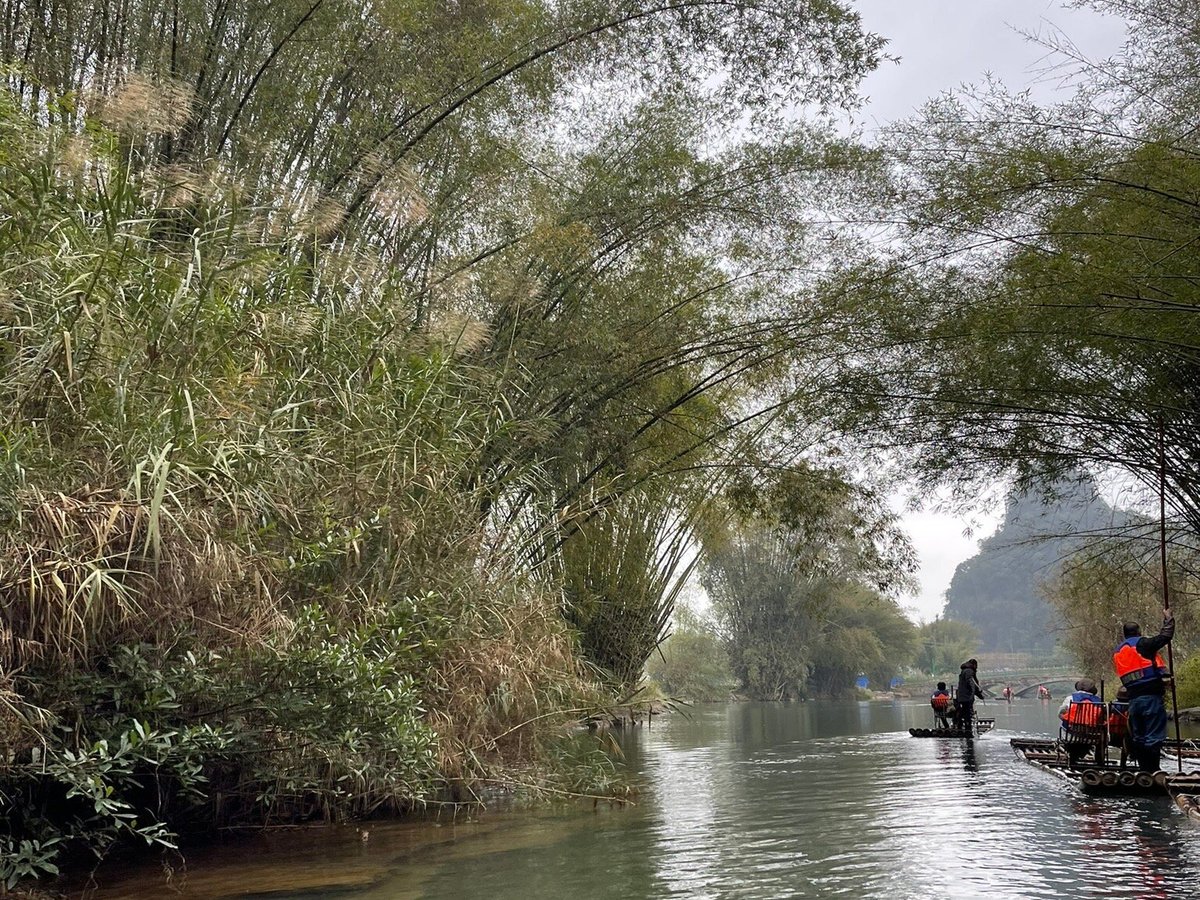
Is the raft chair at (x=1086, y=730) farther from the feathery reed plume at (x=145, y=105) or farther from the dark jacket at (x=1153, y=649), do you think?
the feathery reed plume at (x=145, y=105)

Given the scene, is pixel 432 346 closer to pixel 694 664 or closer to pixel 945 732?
pixel 945 732

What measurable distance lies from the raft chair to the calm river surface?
1.46ft

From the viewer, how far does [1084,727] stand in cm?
1018

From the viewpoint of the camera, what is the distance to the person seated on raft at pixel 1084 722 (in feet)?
32.9

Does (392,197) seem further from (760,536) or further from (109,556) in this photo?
(760,536)

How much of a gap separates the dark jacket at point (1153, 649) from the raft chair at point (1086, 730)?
3.39ft

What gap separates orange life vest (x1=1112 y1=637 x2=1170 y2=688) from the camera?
345 inches

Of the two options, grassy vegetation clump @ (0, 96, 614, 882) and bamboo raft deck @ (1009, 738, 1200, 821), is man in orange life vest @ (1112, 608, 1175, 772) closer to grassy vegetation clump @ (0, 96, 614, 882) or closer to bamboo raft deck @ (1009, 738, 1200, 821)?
bamboo raft deck @ (1009, 738, 1200, 821)

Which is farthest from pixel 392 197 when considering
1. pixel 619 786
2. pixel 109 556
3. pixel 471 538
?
pixel 619 786

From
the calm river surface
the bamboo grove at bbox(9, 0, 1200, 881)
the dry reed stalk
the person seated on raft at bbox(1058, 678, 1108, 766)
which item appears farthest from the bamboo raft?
the dry reed stalk

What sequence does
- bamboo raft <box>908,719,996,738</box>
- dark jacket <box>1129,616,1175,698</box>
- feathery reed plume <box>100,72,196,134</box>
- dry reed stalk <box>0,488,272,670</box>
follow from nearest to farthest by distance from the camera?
dry reed stalk <box>0,488,272,670</box> → feathery reed plume <box>100,72,196,134</box> → dark jacket <box>1129,616,1175,698</box> → bamboo raft <box>908,719,996,738</box>

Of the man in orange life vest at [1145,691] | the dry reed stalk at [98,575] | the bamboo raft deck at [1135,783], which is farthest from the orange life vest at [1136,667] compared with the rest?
the dry reed stalk at [98,575]

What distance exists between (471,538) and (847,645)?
47.2 metres

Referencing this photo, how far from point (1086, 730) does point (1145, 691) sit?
1465 mm
